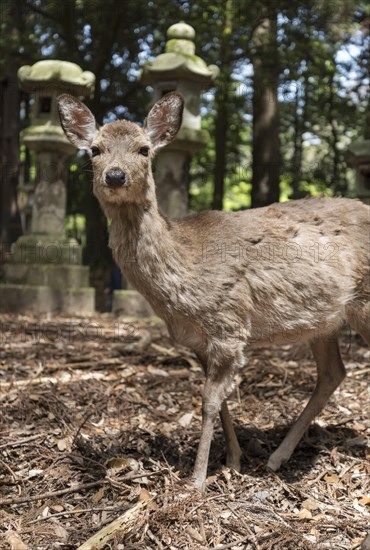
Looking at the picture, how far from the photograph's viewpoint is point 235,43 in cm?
1308

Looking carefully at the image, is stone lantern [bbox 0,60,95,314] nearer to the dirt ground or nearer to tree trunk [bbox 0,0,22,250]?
the dirt ground

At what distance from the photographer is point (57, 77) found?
34.0 feet

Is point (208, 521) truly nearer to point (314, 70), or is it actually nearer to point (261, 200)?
point (261, 200)

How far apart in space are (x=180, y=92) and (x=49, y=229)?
132 inches

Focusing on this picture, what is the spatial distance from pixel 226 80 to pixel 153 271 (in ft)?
32.5

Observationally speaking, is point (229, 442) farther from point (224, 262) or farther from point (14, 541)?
point (14, 541)

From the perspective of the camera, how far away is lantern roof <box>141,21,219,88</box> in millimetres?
9492

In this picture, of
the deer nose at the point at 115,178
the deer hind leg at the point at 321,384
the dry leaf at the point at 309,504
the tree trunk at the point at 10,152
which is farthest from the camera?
the tree trunk at the point at 10,152

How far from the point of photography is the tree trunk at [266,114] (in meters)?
12.3

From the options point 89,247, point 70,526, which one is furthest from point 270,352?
point 89,247

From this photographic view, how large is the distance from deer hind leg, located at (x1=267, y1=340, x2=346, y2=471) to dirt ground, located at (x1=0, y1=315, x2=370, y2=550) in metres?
0.19

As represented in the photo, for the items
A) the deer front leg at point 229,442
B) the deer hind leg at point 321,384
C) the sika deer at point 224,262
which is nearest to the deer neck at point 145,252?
the sika deer at point 224,262

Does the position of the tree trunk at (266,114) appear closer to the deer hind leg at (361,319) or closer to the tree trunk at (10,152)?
the tree trunk at (10,152)

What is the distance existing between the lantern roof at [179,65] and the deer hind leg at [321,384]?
6.01 meters
